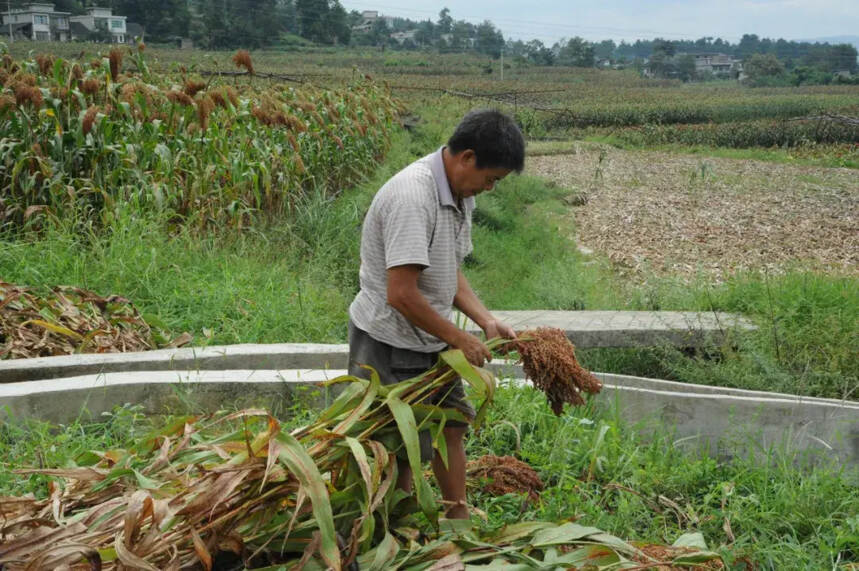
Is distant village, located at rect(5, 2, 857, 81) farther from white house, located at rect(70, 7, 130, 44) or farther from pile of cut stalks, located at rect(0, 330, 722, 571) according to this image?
pile of cut stalks, located at rect(0, 330, 722, 571)

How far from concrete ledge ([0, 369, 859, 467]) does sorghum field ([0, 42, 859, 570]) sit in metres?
0.11

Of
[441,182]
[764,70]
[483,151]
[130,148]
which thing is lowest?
[130,148]

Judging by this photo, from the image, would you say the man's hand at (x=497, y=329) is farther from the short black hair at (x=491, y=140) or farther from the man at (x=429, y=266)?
the short black hair at (x=491, y=140)

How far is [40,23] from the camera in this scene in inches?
748

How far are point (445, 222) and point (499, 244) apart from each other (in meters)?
7.30

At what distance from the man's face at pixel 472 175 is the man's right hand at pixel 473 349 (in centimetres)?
45

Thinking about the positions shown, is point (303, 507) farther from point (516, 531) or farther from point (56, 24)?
point (56, 24)

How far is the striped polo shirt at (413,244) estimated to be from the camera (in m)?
2.45

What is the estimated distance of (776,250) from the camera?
9305 mm

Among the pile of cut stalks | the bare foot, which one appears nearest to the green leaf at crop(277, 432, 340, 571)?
the pile of cut stalks

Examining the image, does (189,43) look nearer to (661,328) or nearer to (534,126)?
(534,126)

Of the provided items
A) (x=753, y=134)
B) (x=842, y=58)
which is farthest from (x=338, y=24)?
(x=753, y=134)

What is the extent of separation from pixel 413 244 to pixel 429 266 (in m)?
0.13

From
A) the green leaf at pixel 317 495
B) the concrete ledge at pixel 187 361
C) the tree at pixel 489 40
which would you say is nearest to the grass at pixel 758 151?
the concrete ledge at pixel 187 361
